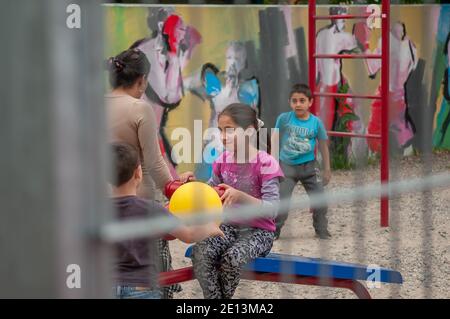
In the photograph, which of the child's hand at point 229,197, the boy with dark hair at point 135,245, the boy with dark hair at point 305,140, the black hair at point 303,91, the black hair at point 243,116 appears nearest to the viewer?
the boy with dark hair at point 135,245

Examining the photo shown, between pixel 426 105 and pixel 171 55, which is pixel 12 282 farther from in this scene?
pixel 171 55

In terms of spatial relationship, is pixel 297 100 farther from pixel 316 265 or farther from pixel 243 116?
pixel 316 265

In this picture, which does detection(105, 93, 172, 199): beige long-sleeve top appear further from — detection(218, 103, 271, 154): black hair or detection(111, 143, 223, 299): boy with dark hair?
detection(111, 143, 223, 299): boy with dark hair

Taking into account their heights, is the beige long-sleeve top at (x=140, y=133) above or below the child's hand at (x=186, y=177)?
above

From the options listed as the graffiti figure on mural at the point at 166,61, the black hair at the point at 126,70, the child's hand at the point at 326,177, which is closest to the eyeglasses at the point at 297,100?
the child's hand at the point at 326,177

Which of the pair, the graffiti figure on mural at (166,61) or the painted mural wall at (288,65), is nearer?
the painted mural wall at (288,65)

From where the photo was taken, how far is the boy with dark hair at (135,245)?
6.29 ft

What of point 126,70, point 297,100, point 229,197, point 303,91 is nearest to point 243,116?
point 126,70

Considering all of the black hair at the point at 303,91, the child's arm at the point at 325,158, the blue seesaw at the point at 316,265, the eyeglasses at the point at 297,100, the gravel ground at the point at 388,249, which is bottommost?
the gravel ground at the point at 388,249

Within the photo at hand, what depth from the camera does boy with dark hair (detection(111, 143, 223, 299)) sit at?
75.4 inches

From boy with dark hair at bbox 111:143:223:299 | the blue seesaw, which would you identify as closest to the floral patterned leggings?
the blue seesaw

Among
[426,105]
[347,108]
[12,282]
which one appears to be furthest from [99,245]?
[347,108]

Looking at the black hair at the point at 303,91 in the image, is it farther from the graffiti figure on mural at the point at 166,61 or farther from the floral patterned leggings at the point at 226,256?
the floral patterned leggings at the point at 226,256

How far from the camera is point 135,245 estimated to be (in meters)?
1.85
